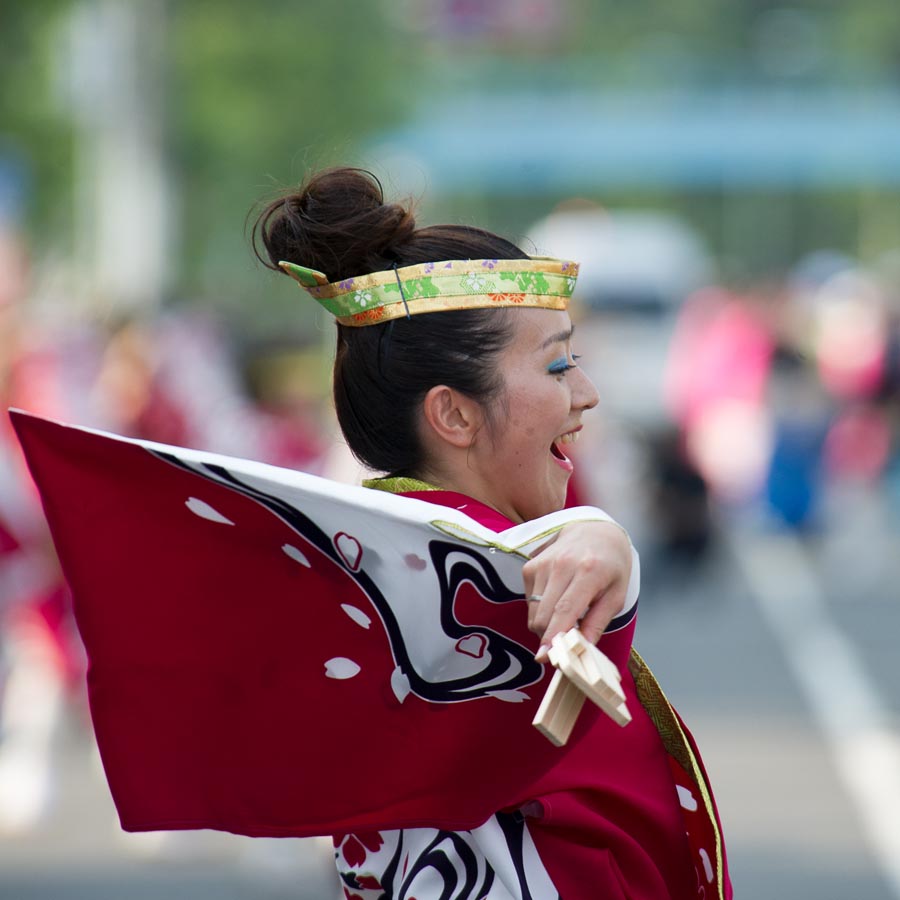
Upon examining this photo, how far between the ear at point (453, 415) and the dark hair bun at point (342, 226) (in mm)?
164

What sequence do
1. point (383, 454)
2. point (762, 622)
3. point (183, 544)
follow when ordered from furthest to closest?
point (762, 622), point (383, 454), point (183, 544)

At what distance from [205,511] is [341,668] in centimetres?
22

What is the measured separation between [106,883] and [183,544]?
3969 mm

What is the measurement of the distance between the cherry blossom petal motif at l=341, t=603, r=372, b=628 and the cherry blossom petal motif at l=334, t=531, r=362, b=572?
0.05 m

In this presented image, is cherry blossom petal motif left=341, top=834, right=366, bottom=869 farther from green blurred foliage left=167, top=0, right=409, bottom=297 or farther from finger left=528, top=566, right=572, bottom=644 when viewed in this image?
green blurred foliage left=167, top=0, right=409, bottom=297

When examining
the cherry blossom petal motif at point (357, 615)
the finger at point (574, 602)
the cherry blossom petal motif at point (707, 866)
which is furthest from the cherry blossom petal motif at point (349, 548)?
the cherry blossom petal motif at point (707, 866)

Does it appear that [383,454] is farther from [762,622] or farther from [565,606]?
[762,622]

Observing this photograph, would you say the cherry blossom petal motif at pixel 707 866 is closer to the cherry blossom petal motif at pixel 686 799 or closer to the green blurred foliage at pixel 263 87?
the cherry blossom petal motif at pixel 686 799

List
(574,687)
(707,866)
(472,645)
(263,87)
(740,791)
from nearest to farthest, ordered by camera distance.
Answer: (574,687)
(472,645)
(707,866)
(740,791)
(263,87)

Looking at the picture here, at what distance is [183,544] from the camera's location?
2.13m

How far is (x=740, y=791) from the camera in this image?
6668mm

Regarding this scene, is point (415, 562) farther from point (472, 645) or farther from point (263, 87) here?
point (263, 87)

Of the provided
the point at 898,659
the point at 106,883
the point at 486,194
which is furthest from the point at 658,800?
the point at 486,194

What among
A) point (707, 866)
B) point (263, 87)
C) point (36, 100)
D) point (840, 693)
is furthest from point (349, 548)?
point (263, 87)
